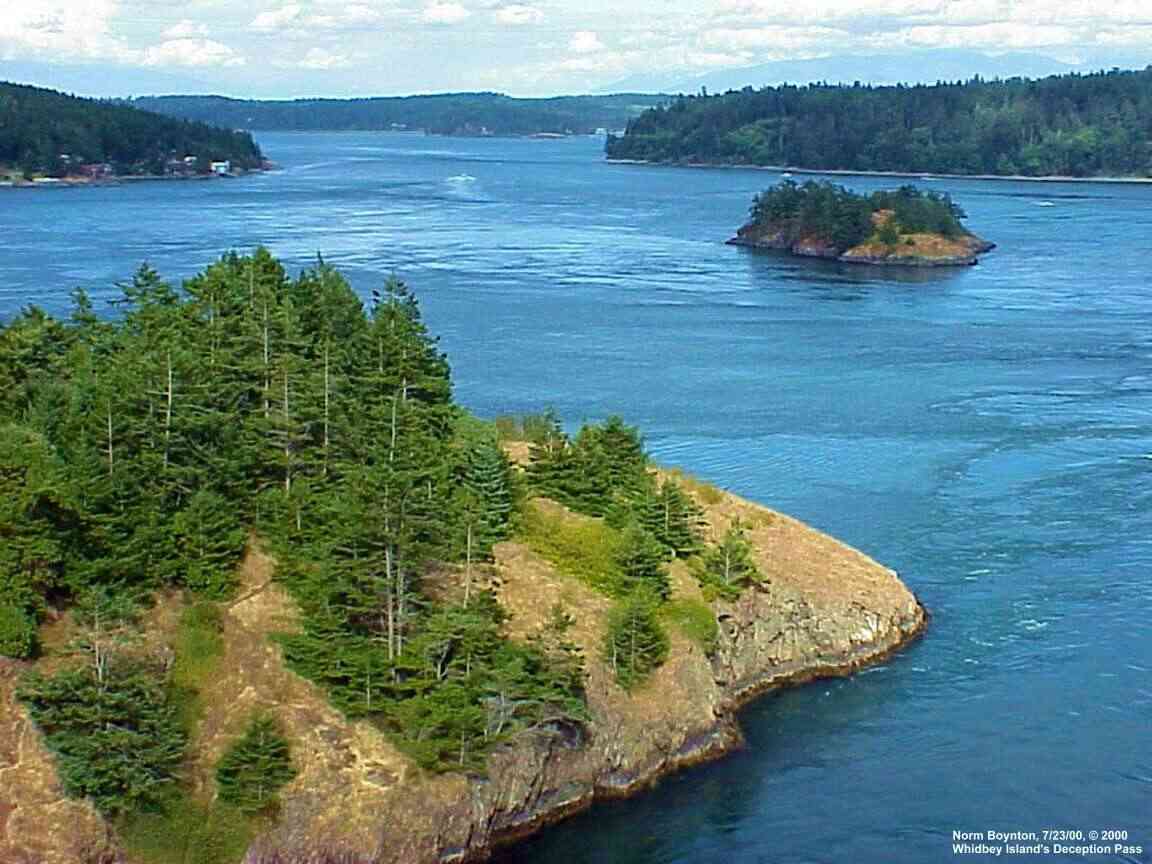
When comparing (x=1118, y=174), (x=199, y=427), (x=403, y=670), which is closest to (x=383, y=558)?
(x=403, y=670)

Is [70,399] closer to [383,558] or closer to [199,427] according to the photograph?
[199,427]

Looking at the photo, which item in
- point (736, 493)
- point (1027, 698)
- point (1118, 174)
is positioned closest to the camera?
point (1027, 698)

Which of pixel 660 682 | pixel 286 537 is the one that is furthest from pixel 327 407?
pixel 660 682

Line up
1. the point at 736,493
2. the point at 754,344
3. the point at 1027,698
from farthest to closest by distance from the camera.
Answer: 1. the point at 754,344
2. the point at 736,493
3. the point at 1027,698

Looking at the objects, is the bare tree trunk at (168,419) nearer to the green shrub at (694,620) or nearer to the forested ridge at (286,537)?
the forested ridge at (286,537)

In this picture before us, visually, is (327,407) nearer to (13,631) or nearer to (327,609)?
(327,609)

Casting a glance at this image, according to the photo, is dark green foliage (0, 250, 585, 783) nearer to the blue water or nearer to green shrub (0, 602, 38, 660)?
green shrub (0, 602, 38, 660)
